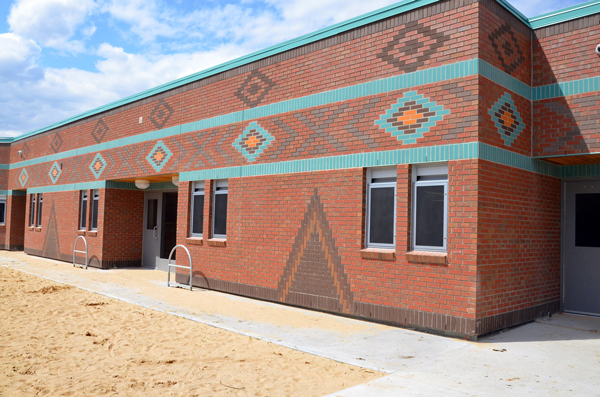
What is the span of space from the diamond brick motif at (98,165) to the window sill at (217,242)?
22.1 ft

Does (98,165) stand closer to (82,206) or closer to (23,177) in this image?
(82,206)

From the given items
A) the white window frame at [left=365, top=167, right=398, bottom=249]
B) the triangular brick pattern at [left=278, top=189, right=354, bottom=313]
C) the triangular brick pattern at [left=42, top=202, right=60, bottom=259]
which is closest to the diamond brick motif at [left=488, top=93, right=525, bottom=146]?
the white window frame at [left=365, top=167, right=398, bottom=249]

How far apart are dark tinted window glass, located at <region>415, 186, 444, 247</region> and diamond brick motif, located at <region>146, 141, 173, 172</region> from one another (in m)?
7.61

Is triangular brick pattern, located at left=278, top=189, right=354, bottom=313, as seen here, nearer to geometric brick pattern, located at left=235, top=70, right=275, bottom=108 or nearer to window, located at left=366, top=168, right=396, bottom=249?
window, located at left=366, top=168, right=396, bottom=249

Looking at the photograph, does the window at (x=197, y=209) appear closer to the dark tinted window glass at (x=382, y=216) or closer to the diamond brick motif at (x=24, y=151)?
the dark tinted window glass at (x=382, y=216)

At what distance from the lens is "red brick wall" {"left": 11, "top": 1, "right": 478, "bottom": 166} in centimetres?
750

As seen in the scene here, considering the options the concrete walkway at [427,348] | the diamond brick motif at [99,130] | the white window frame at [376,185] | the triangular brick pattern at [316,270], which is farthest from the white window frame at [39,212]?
the white window frame at [376,185]

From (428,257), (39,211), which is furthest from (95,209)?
(428,257)

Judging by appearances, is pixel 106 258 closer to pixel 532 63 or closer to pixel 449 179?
Answer: pixel 449 179

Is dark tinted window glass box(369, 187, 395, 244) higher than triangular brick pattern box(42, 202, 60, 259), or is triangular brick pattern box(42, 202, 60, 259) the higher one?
dark tinted window glass box(369, 187, 395, 244)

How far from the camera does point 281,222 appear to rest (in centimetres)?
988

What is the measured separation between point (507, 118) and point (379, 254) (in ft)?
9.66

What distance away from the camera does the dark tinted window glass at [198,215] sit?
479 inches

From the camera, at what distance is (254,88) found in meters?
10.8
